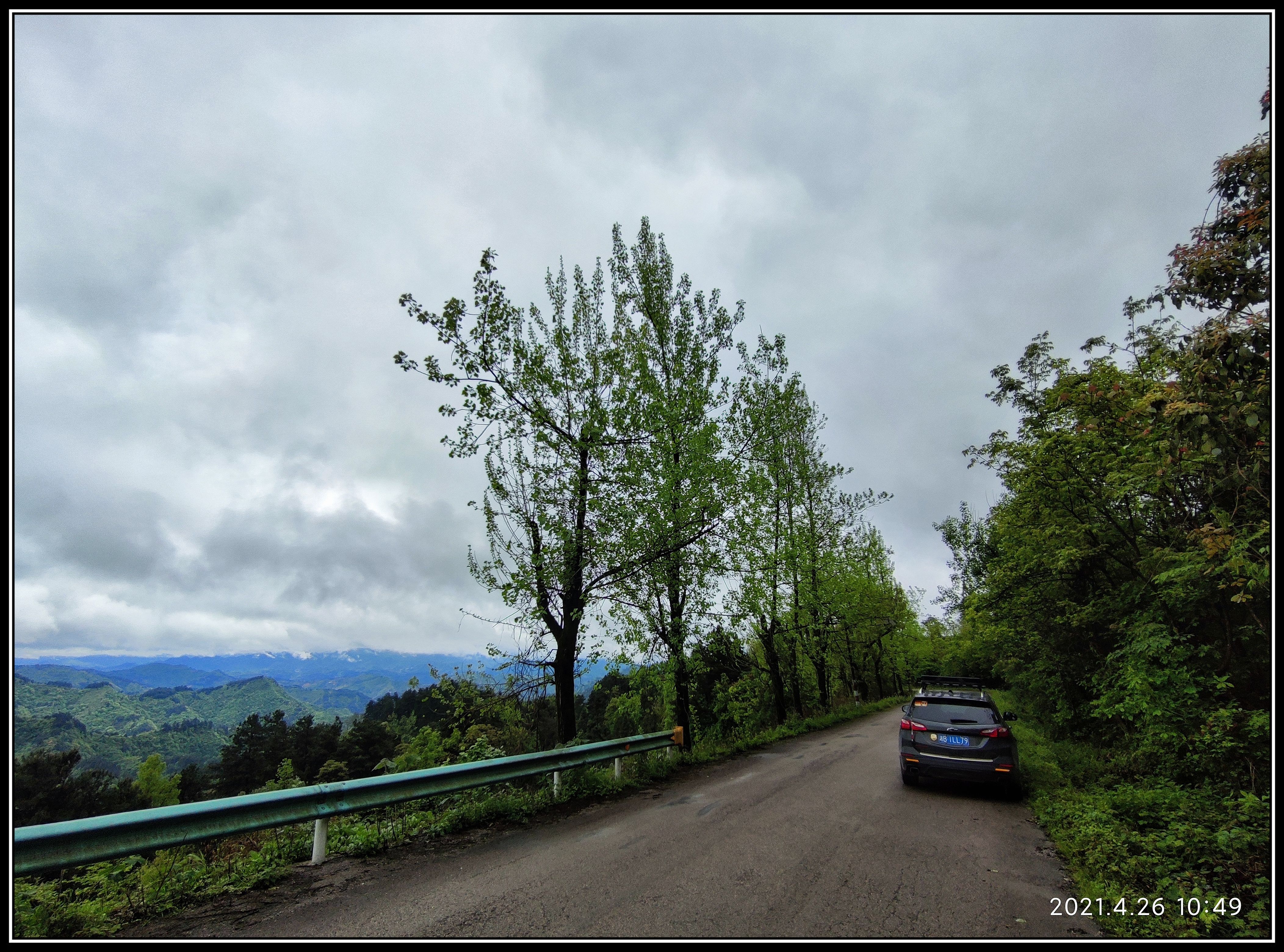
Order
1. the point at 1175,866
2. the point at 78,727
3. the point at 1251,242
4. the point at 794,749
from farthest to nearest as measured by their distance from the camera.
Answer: the point at 78,727 → the point at 794,749 → the point at 1175,866 → the point at 1251,242

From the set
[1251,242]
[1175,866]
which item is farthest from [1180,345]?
[1175,866]

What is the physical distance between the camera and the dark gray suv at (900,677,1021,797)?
7906mm

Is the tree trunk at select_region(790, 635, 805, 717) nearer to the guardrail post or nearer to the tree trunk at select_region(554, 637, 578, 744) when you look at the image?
the tree trunk at select_region(554, 637, 578, 744)

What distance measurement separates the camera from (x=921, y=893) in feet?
14.6

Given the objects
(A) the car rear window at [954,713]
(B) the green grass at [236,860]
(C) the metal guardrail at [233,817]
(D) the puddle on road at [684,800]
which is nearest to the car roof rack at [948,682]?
(A) the car rear window at [954,713]

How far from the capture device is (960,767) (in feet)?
26.4

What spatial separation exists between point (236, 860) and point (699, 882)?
4.42 meters

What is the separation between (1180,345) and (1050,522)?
7637mm

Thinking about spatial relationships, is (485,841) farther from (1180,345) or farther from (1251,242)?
(1251,242)

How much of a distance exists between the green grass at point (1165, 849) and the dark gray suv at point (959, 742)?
2.35 feet

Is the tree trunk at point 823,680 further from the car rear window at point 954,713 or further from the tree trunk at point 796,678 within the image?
the car rear window at point 954,713

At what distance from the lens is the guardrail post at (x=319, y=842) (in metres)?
4.98

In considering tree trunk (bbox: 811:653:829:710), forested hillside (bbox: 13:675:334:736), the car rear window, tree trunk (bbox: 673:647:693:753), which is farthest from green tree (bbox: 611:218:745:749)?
forested hillside (bbox: 13:675:334:736)

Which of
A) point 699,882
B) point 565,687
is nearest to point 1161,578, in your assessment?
point 699,882
